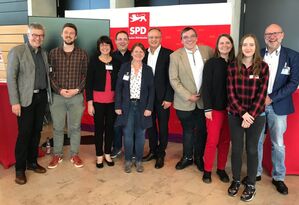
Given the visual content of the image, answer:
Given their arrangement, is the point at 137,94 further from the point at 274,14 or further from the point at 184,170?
the point at 274,14

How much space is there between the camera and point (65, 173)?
10.0 feet

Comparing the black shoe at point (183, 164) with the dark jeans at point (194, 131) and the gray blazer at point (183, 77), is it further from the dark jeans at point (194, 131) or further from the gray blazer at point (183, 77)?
the gray blazer at point (183, 77)

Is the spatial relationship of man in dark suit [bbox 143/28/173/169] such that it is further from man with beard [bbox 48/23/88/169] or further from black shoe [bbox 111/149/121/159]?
man with beard [bbox 48/23/88/169]

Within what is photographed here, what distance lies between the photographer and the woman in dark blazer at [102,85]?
9.77ft

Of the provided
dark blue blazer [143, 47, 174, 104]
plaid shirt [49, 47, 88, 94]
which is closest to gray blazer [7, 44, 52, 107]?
plaid shirt [49, 47, 88, 94]

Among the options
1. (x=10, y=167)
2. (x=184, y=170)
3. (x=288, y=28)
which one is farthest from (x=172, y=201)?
(x=288, y=28)

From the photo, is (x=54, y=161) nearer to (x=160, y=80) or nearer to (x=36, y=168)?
(x=36, y=168)

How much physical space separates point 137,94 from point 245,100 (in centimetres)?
109

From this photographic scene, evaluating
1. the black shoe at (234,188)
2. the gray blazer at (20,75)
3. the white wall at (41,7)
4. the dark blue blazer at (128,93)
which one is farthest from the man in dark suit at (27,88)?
the white wall at (41,7)

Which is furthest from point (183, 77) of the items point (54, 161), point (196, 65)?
point (54, 161)

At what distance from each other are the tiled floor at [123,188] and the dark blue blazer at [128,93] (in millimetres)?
581

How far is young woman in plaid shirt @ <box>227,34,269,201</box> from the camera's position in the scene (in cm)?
234

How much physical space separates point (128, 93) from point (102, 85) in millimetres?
301

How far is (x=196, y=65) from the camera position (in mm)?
2908
